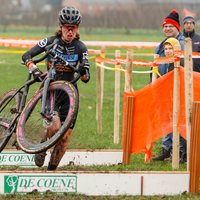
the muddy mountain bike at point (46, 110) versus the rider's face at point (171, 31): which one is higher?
→ the rider's face at point (171, 31)

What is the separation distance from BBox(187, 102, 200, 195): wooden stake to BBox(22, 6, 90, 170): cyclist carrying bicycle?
5.22ft

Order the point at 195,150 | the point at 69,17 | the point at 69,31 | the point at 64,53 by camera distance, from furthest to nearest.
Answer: the point at 64,53, the point at 69,31, the point at 69,17, the point at 195,150

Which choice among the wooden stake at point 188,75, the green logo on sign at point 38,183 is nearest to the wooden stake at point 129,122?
the wooden stake at point 188,75

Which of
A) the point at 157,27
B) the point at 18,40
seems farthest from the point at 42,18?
the point at 18,40

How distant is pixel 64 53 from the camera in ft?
18.4

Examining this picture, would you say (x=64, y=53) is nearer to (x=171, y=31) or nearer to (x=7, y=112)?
(x=7, y=112)

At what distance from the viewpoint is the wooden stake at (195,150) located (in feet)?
15.9

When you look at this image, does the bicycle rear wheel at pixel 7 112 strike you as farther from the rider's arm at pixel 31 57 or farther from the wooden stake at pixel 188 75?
the wooden stake at pixel 188 75

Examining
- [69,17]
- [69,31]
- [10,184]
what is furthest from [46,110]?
[69,17]

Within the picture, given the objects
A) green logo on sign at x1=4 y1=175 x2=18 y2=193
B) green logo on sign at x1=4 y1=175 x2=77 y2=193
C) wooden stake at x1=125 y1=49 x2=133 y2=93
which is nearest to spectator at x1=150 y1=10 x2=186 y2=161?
wooden stake at x1=125 y1=49 x2=133 y2=93

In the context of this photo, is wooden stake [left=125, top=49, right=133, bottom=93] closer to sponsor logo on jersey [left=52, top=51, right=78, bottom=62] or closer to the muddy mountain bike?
sponsor logo on jersey [left=52, top=51, right=78, bottom=62]

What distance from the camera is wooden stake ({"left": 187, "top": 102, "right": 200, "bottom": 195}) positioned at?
4.84 m

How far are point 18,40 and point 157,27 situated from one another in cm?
4142

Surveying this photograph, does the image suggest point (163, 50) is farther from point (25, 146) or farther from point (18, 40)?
point (18, 40)
